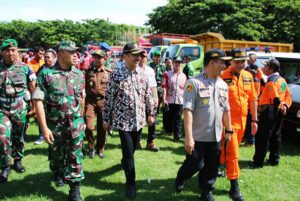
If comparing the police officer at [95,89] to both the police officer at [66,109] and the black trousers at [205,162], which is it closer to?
the police officer at [66,109]

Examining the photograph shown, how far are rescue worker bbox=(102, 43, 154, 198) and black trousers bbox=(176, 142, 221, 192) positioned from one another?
0.85 metres

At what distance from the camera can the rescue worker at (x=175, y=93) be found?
25.1 feet

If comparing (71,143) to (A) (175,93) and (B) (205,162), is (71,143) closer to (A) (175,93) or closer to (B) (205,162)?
(B) (205,162)

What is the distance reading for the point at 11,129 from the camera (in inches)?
198

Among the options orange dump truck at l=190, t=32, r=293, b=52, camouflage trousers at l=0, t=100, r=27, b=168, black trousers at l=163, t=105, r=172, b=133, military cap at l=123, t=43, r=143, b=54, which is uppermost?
orange dump truck at l=190, t=32, r=293, b=52

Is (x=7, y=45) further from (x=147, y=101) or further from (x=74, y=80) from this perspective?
(x=147, y=101)

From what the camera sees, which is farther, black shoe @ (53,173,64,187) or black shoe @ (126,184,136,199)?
black shoe @ (53,173,64,187)

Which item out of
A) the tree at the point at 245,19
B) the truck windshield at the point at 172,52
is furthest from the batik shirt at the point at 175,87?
the tree at the point at 245,19

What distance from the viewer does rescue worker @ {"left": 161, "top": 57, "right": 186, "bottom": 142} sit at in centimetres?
766

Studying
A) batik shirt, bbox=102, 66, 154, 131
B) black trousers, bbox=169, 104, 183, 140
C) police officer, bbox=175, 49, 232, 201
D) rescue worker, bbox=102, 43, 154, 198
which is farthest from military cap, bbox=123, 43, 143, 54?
black trousers, bbox=169, 104, 183, 140

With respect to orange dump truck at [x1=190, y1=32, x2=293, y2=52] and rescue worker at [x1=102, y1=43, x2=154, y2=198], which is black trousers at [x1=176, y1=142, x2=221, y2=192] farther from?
orange dump truck at [x1=190, y1=32, x2=293, y2=52]

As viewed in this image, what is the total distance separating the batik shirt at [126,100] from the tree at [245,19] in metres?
24.7

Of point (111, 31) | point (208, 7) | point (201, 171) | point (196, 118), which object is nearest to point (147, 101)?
point (196, 118)

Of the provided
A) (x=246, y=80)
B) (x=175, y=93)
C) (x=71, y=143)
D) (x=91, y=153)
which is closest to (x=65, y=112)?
(x=71, y=143)
